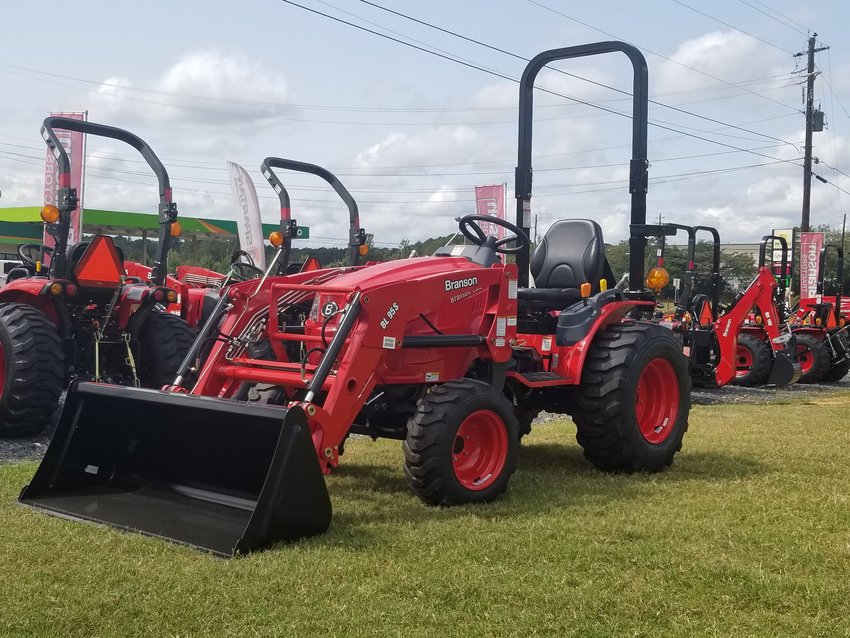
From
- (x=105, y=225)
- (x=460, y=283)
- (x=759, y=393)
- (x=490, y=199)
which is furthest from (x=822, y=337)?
(x=105, y=225)

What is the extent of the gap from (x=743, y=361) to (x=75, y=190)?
36.8 feet

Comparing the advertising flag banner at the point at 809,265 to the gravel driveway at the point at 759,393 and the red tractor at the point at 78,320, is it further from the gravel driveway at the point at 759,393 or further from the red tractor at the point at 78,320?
the red tractor at the point at 78,320

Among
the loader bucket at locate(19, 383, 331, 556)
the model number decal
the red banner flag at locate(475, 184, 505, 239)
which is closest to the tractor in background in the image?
the red banner flag at locate(475, 184, 505, 239)

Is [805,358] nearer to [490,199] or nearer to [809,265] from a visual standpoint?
[809,265]

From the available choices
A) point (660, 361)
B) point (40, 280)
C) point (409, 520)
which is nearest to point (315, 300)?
point (409, 520)

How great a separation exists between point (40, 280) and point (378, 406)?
3759 mm

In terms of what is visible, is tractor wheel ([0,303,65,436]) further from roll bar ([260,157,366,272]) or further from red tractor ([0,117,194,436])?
roll bar ([260,157,366,272])

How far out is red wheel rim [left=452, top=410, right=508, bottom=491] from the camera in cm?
506

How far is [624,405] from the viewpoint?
19.3ft

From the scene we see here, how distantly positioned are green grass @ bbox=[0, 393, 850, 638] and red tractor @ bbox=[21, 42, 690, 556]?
25 centimetres

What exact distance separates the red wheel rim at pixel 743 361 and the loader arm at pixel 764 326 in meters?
0.53

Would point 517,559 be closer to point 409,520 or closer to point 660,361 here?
point 409,520

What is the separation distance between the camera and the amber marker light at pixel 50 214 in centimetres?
714

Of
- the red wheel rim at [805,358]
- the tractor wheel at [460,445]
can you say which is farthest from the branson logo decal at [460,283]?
the red wheel rim at [805,358]
